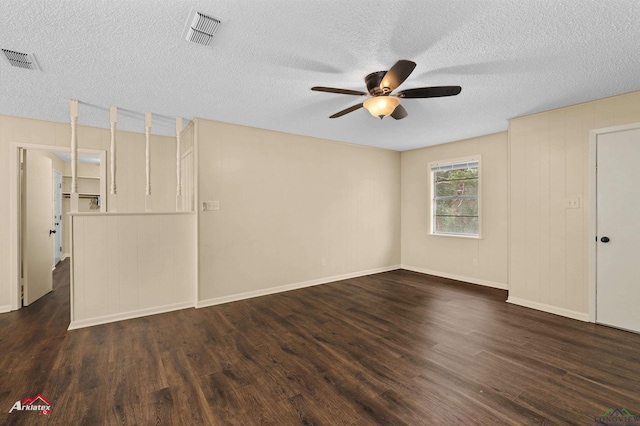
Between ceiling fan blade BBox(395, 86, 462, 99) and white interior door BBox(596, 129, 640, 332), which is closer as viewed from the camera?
ceiling fan blade BBox(395, 86, 462, 99)

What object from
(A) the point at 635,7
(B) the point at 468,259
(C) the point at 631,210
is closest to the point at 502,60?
(A) the point at 635,7

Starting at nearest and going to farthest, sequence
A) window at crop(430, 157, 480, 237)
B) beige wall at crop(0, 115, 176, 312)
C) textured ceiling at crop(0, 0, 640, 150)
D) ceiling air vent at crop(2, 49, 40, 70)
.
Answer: textured ceiling at crop(0, 0, 640, 150)
ceiling air vent at crop(2, 49, 40, 70)
beige wall at crop(0, 115, 176, 312)
window at crop(430, 157, 480, 237)

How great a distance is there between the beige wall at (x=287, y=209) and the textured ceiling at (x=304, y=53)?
83cm

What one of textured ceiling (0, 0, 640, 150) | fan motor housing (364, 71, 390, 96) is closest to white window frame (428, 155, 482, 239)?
textured ceiling (0, 0, 640, 150)

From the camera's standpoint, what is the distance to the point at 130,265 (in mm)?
3598

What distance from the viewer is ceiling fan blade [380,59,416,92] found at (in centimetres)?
206

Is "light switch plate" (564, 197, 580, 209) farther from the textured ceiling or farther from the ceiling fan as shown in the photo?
the ceiling fan

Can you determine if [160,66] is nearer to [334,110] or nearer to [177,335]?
[334,110]

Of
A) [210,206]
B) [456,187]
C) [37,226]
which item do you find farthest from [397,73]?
[37,226]

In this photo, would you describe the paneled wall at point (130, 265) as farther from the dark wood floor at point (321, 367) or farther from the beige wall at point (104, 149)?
the beige wall at point (104, 149)

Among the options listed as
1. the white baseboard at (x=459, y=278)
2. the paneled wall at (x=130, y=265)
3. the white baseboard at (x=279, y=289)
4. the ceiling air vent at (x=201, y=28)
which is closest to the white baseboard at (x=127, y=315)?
the paneled wall at (x=130, y=265)

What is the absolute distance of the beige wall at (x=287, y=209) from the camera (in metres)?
4.07

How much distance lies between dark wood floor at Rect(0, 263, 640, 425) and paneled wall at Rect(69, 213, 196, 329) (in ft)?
0.73

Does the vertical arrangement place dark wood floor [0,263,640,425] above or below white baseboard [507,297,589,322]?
below
